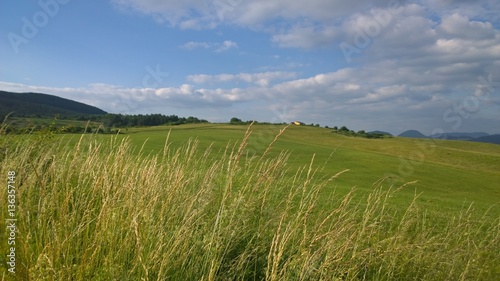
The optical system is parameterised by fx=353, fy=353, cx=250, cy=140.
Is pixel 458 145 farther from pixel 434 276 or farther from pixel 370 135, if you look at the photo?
pixel 434 276

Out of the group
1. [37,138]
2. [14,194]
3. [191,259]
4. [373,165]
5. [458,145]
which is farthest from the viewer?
[458,145]

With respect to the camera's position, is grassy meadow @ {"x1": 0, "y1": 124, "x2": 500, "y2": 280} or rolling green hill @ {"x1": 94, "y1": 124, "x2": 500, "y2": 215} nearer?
grassy meadow @ {"x1": 0, "y1": 124, "x2": 500, "y2": 280}

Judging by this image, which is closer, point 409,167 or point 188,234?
point 188,234

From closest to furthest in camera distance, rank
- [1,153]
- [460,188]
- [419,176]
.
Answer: [1,153] < [460,188] < [419,176]

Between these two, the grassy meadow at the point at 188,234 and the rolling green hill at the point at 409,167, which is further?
the rolling green hill at the point at 409,167

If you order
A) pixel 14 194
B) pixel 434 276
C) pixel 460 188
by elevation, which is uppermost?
pixel 14 194

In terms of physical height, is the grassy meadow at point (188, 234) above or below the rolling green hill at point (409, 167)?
above

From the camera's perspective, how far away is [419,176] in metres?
40.1

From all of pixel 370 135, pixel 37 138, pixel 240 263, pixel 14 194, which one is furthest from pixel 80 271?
pixel 370 135

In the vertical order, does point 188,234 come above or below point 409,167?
above

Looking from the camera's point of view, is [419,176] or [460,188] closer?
[460,188]

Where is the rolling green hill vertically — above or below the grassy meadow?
below

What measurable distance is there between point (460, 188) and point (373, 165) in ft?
36.5

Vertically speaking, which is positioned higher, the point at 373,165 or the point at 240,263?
the point at 240,263
